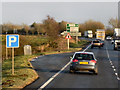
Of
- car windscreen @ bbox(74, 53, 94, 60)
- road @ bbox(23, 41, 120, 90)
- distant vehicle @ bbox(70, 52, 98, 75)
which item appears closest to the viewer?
road @ bbox(23, 41, 120, 90)

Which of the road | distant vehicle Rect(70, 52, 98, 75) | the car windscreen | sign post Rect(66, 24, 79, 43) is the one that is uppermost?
sign post Rect(66, 24, 79, 43)

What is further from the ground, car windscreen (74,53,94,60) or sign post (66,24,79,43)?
sign post (66,24,79,43)

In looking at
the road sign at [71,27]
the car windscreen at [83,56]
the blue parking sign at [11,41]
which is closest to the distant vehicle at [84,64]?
the car windscreen at [83,56]

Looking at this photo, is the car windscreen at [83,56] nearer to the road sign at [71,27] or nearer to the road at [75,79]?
the road at [75,79]

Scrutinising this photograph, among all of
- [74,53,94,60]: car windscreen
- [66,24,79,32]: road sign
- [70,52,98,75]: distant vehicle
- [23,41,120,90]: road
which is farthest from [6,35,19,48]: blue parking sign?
[66,24,79,32]: road sign

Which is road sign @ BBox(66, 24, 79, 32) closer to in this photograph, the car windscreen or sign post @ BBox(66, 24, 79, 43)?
sign post @ BBox(66, 24, 79, 43)

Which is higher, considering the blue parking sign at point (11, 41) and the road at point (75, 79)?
the blue parking sign at point (11, 41)

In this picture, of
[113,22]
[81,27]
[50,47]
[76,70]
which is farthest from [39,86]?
[81,27]

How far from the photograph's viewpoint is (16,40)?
1454cm

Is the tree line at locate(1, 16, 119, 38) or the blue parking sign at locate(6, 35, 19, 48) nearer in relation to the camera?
the blue parking sign at locate(6, 35, 19, 48)

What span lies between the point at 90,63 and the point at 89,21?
372 feet

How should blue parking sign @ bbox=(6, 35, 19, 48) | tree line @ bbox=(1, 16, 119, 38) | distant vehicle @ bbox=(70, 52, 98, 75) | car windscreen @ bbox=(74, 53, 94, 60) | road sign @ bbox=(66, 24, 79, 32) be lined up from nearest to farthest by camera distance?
blue parking sign @ bbox=(6, 35, 19, 48) < distant vehicle @ bbox=(70, 52, 98, 75) < car windscreen @ bbox=(74, 53, 94, 60) < road sign @ bbox=(66, 24, 79, 32) < tree line @ bbox=(1, 16, 119, 38)

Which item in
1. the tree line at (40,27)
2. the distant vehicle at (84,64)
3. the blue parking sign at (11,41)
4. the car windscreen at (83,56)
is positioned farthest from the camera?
the tree line at (40,27)

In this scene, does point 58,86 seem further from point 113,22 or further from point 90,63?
point 113,22
